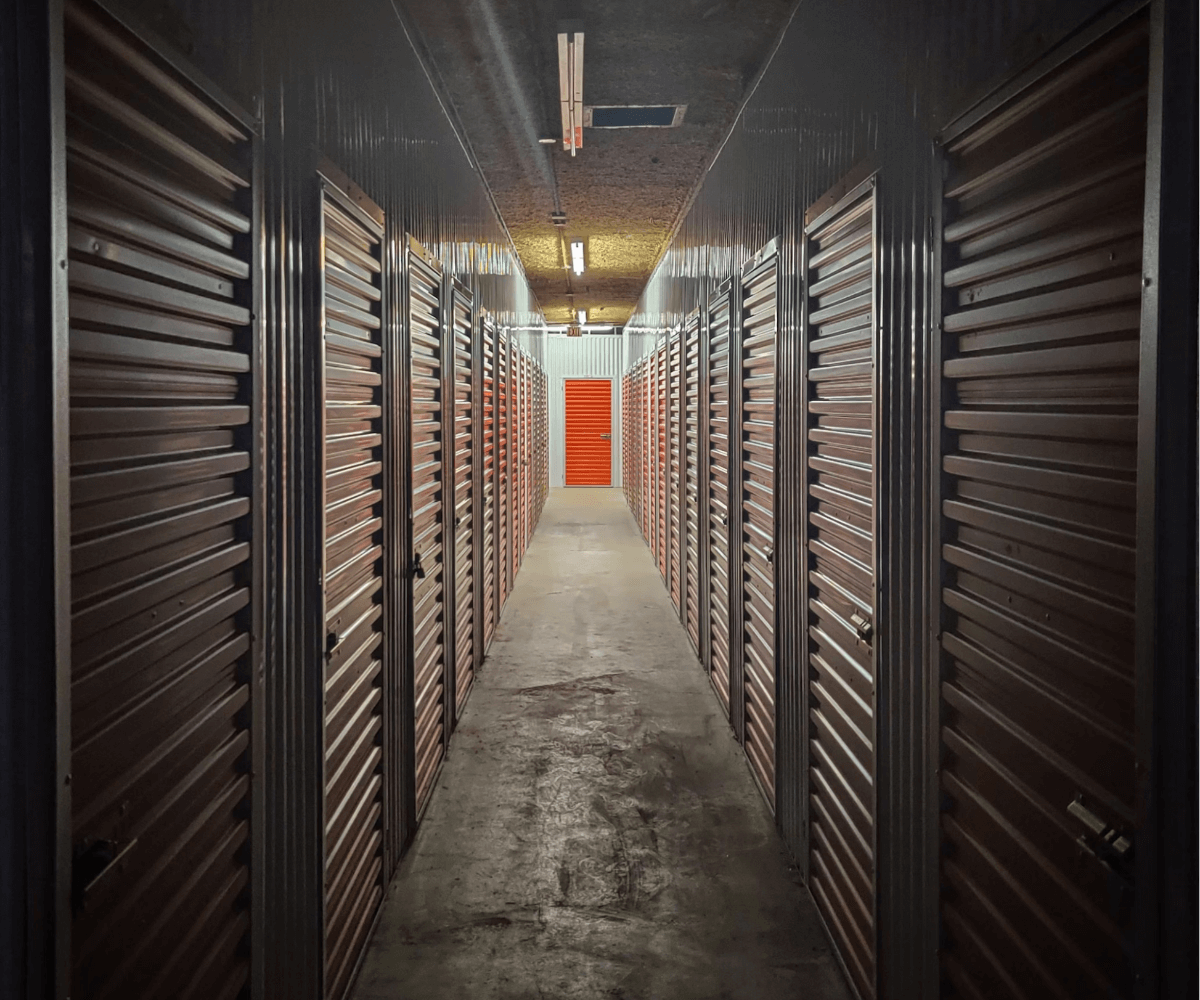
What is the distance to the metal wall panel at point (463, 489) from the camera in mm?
5094

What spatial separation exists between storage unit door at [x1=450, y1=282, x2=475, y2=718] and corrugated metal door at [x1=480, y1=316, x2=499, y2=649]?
2.53ft

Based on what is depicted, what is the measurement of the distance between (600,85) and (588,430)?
15637 millimetres

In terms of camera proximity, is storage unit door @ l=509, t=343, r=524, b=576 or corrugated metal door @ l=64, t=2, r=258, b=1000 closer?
corrugated metal door @ l=64, t=2, r=258, b=1000

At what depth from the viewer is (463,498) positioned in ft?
17.8

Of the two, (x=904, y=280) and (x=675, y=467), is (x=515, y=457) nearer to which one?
(x=675, y=467)

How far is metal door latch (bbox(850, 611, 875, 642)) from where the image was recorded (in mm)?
2635

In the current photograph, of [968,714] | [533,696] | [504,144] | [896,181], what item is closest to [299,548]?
[968,714]

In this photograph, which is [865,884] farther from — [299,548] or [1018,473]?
[299,548]

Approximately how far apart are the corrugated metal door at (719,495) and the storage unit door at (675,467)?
158 cm

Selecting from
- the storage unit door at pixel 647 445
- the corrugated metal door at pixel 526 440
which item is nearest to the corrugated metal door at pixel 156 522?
the corrugated metal door at pixel 526 440

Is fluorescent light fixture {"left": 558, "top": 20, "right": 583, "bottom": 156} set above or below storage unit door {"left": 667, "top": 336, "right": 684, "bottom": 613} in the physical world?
above

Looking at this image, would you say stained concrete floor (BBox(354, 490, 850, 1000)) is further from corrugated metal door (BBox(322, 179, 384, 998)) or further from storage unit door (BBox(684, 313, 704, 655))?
storage unit door (BBox(684, 313, 704, 655))

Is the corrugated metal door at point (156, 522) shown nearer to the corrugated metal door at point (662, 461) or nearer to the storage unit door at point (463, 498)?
the storage unit door at point (463, 498)

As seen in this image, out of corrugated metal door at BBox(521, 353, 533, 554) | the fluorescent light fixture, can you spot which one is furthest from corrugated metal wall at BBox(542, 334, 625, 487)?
the fluorescent light fixture
